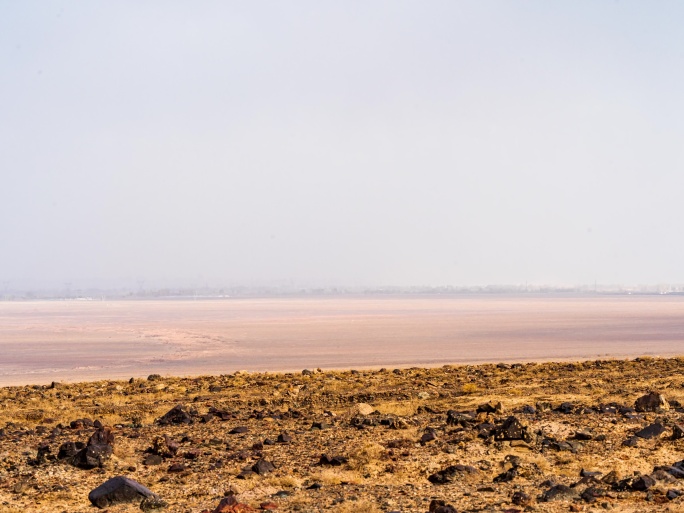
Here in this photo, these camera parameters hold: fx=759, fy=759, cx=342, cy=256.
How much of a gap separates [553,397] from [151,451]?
30.6 ft

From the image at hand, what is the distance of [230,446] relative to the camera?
38.9 feet

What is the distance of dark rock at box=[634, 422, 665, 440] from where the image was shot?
11648 millimetres

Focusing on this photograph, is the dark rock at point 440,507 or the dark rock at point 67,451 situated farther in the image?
the dark rock at point 67,451

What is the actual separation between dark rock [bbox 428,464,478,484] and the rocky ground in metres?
0.03

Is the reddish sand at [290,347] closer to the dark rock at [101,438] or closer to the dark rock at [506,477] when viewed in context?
the dark rock at [101,438]

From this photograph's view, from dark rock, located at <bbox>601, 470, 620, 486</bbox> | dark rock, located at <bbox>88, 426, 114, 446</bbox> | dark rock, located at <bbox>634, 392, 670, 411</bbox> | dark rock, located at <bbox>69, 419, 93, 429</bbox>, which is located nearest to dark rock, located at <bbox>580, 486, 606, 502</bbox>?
dark rock, located at <bbox>601, 470, 620, 486</bbox>

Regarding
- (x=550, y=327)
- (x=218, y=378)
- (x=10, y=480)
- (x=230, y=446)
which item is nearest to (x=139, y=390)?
(x=218, y=378)

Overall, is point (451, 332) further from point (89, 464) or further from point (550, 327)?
point (89, 464)

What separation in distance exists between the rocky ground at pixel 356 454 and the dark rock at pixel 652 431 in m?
0.03

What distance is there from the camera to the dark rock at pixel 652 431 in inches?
459

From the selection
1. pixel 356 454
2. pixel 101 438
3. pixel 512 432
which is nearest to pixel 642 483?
pixel 512 432

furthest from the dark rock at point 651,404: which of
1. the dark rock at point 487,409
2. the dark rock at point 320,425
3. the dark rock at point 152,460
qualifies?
the dark rock at point 152,460

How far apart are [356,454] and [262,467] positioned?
1.43 m

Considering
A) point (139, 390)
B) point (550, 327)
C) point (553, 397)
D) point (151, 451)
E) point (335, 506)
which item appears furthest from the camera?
point (550, 327)
